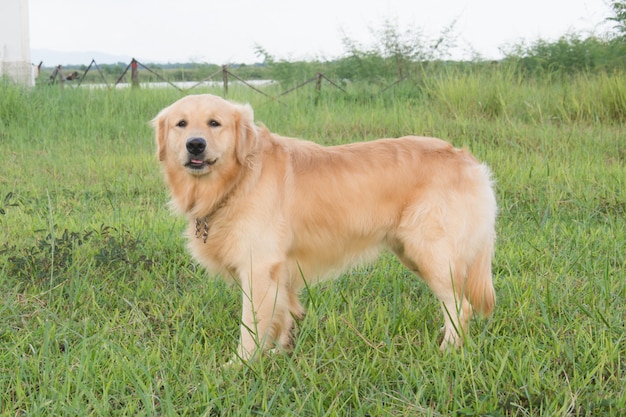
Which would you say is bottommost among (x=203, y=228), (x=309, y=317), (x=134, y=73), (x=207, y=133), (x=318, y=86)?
(x=309, y=317)

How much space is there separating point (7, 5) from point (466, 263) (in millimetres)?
12901

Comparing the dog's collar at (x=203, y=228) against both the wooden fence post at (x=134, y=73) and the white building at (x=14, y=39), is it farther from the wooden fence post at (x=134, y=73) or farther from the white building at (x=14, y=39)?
the white building at (x=14, y=39)

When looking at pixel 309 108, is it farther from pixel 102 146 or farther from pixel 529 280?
pixel 529 280

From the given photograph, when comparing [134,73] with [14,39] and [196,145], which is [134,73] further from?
[196,145]

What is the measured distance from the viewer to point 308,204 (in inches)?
135

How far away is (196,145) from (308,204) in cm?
66

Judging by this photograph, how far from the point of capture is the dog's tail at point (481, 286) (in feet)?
11.2

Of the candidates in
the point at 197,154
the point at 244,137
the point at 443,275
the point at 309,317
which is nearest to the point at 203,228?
the point at 197,154

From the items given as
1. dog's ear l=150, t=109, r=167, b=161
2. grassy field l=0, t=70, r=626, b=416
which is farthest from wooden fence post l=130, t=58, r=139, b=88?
dog's ear l=150, t=109, r=167, b=161

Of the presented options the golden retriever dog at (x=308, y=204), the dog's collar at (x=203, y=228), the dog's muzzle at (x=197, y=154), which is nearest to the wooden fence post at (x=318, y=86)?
the golden retriever dog at (x=308, y=204)

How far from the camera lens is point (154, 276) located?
404 centimetres

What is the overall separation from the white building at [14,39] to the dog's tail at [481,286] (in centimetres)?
1216

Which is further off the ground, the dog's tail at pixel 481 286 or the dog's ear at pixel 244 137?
the dog's ear at pixel 244 137

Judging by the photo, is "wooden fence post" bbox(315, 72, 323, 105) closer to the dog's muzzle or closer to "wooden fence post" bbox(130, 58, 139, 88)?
"wooden fence post" bbox(130, 58, 139, 88)
